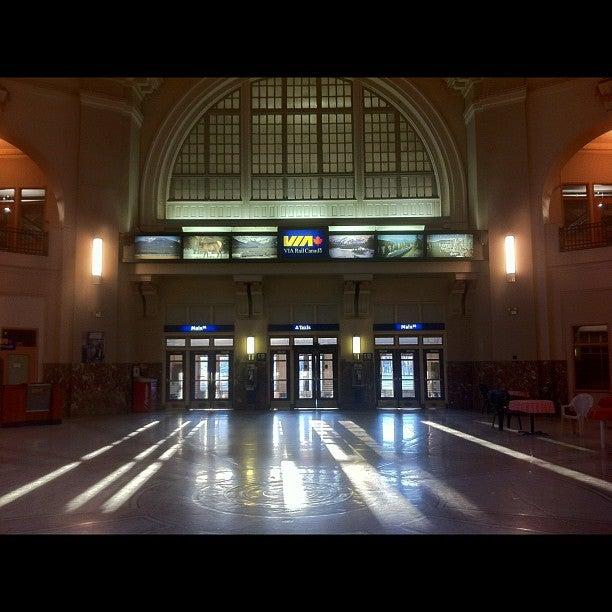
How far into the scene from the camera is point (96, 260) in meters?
18.1

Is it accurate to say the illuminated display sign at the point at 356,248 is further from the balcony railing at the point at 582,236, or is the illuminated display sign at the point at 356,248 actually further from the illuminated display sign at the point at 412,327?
the balcony railing at the point at 582,236

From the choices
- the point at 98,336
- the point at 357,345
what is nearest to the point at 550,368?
the point at 357,345

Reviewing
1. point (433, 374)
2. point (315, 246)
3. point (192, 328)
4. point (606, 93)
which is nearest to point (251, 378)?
point (192, 328)

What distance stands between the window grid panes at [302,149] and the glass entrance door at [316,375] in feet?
18.0

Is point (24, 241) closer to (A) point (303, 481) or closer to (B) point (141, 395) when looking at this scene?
(B) point (141, 395)

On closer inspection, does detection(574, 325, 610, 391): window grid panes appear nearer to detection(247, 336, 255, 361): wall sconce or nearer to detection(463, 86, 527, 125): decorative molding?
detection(463, 86, 527, 125): decorative molding

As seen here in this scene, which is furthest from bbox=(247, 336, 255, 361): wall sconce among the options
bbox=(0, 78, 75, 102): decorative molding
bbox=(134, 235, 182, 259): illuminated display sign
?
bbox=(0, 78, 75, 102): decorative molding

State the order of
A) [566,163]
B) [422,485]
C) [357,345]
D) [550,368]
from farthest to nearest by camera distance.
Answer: [357,345]
[566,163]
[550,368]
[422,485]

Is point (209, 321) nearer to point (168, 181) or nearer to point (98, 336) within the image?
point (98, 336)

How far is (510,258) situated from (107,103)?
533 inches

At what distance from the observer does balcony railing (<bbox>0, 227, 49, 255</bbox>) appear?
17.8 metres

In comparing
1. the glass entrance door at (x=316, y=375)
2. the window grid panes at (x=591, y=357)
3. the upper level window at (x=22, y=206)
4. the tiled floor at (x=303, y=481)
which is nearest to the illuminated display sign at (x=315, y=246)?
the glass entrance door at (x=316, y=375)
